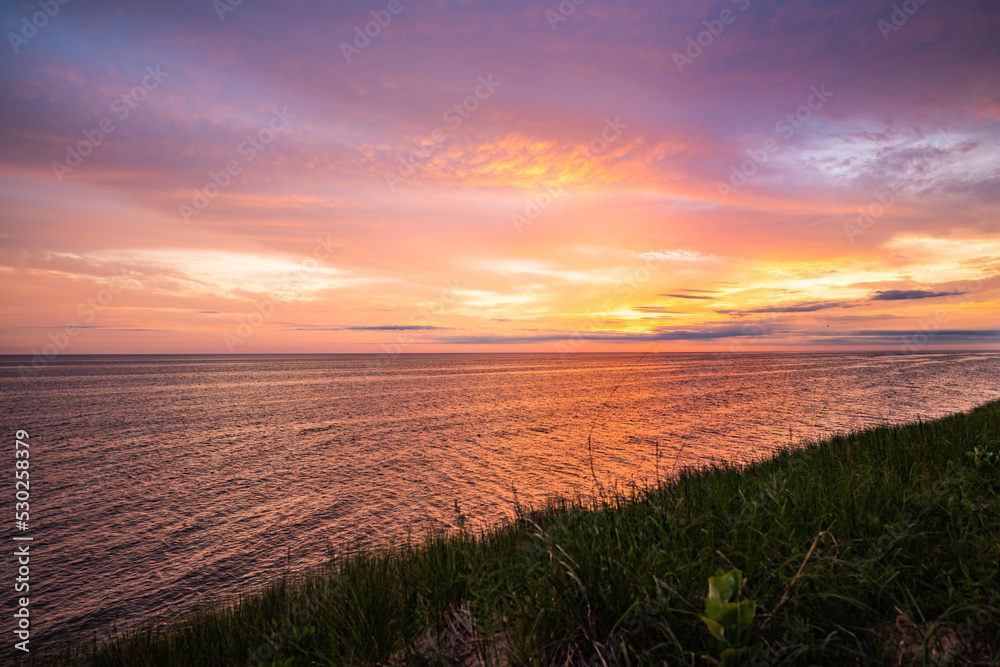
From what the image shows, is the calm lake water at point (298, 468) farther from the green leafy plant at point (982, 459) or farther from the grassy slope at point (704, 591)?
the green leafy plant at point (982, 459)

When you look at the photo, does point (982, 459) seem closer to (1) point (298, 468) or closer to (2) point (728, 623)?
(2) point (728, 623)

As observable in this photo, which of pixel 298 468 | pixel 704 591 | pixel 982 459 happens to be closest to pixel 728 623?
pixel 704 591

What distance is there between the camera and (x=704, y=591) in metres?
3.32

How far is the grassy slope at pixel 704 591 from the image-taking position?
2.95 meters

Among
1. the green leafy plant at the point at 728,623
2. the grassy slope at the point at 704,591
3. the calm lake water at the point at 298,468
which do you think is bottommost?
the calm lake water at the point at 298,468

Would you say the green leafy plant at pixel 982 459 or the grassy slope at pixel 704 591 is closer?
the grassy slope at pixel 704 591

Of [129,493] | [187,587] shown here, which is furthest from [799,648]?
[129,493]

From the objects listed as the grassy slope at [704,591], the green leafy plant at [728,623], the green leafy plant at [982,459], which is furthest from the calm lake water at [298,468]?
the green leafy plant at [982,459]

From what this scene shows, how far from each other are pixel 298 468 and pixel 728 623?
2837cm

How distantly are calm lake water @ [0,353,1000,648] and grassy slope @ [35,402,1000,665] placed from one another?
3.73 ft

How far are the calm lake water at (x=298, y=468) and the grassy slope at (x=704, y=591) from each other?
3.73ft

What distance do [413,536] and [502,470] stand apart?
369 inches

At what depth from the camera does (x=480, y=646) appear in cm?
376

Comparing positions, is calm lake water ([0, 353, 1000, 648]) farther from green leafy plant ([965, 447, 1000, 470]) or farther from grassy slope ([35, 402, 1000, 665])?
green leafy plant ([965, 447, 1000, 470])
